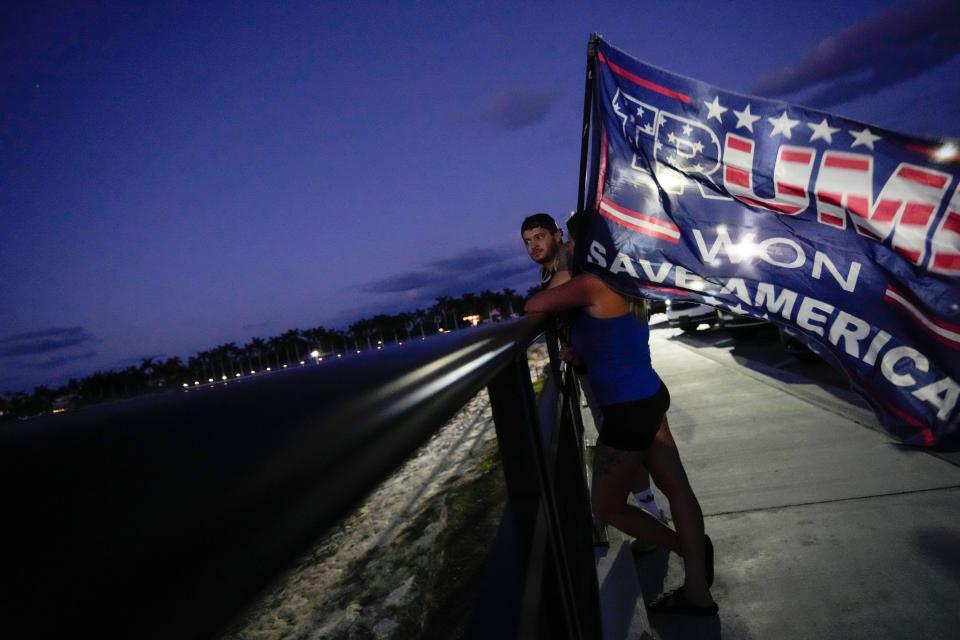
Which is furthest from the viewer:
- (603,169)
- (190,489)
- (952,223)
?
(603,169)

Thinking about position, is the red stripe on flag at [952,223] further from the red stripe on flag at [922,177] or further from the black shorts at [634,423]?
the black shorts at [634,423]

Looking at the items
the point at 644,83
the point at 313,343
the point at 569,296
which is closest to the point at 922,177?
the point at 644,83

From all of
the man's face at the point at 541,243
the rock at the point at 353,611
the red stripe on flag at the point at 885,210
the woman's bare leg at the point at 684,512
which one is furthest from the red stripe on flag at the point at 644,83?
the rock at the point at 353,611

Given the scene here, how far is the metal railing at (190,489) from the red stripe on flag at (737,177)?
8.04 feet

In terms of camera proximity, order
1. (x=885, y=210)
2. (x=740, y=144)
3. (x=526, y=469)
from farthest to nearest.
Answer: (x=740, y=144) < (x=885, y=210) < (x=526, y=469)

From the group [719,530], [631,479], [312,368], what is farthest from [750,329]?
[312,368]

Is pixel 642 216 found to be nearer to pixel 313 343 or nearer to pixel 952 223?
pixel 952 223

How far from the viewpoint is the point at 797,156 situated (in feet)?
7.81

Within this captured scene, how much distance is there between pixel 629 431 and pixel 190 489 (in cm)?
222

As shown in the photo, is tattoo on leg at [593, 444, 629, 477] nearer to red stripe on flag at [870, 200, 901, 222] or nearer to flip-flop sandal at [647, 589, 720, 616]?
flip-flop sandal at [647, 589, 720, 616]

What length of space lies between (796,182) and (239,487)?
278 centimetres

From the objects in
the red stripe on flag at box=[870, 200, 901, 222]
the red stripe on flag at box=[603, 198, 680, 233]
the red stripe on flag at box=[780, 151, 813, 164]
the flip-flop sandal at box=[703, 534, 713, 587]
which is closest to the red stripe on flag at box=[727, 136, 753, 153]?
the red stripe on flag at box=[780, 151, 813, 164]

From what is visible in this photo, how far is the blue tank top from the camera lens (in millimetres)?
2332

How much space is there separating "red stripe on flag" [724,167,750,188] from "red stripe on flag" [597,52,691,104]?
0.44 metres
